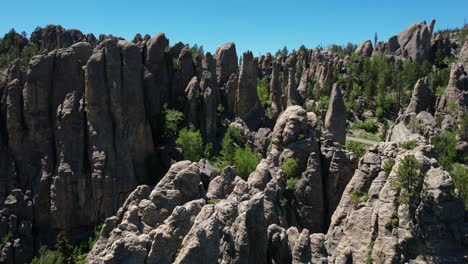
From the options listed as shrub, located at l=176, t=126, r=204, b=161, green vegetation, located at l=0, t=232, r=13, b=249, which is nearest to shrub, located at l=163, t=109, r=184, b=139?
shrub, located at l=176, t=126, r=204, b=161

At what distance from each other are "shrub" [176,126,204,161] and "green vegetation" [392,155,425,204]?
3639 centimetres

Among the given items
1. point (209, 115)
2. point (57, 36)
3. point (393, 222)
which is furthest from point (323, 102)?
point (57, 36)

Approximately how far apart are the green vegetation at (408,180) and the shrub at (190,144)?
36.4 meters

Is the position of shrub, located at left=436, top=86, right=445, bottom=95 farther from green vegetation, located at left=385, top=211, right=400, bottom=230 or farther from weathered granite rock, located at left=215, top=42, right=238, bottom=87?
green vegetation, located at left=385, top=211, right=400, bottom=230

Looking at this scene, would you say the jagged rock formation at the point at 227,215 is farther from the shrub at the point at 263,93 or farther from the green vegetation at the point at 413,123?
the shrub at the point at 263,93

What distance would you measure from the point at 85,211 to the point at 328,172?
31.7m

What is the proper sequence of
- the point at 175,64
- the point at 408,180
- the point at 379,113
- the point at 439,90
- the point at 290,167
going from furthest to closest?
the point at 439,90 < the point at 379,113 < the point at 175,64 < the point at 290,167 < the point at 408,180

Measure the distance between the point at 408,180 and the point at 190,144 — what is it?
38.5m

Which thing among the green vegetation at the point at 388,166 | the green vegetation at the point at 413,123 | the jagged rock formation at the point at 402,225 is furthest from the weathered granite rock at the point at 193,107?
the green vegetation at the point at 388,166

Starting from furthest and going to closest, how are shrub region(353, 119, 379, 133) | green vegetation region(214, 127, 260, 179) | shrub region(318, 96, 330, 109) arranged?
shrub region(353, 119, 379, 133)
shrub region(318, 96, 330, 109)
green vegetation region(214, 127, 260, 179)

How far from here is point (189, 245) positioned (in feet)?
62.6

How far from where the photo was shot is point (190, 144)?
5753 centimetres

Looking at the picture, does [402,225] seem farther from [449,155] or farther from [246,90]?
[246,90]

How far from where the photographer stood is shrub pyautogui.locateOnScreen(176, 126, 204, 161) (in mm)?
56562
